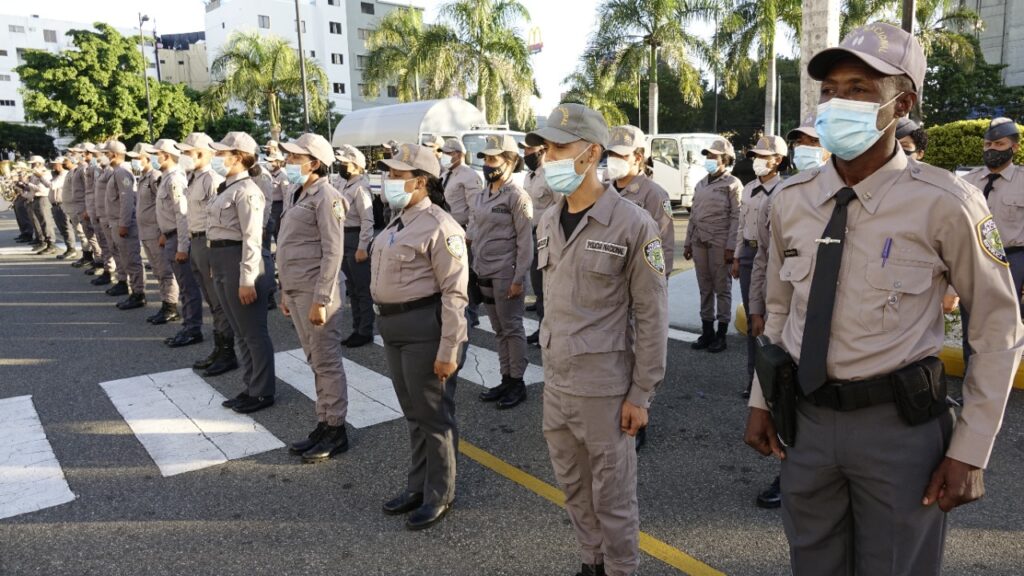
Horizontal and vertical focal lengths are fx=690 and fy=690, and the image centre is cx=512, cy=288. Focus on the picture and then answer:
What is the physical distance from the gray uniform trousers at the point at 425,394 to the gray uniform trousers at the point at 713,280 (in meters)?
3.83

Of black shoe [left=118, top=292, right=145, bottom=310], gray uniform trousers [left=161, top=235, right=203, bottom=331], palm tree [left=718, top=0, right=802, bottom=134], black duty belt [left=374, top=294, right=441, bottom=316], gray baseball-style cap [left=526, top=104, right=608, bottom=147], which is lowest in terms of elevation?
black shoe [left=118, top=292, right=145, bottom=310]

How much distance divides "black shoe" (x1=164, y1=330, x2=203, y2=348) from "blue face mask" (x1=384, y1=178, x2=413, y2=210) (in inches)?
187

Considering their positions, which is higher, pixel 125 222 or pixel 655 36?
pixel 655 36

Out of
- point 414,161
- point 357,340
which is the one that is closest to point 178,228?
point 357,340

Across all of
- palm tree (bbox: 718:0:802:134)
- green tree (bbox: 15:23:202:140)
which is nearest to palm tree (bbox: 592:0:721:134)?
palm tree (bbox: 718:0:802:134)

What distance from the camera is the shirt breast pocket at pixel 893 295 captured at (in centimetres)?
188

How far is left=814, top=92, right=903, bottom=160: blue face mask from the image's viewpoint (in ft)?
6.42

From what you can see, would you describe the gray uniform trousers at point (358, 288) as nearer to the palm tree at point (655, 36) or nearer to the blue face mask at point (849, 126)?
the blue face mask at point (849, 126)

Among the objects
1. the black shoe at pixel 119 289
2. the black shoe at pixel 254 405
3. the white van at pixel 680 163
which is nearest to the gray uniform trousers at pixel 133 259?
the black shoe at pixel 119 289

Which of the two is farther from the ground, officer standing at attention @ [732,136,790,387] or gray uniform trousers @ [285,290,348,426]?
officer standing at attention @ [732,136,790,387]

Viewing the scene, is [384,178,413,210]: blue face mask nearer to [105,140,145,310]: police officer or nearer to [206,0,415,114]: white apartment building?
[105,140,145,310]: police officer

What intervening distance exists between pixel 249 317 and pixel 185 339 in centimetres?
263

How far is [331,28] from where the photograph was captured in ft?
213

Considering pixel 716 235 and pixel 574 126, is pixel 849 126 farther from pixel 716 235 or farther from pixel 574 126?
pixel 716 235
